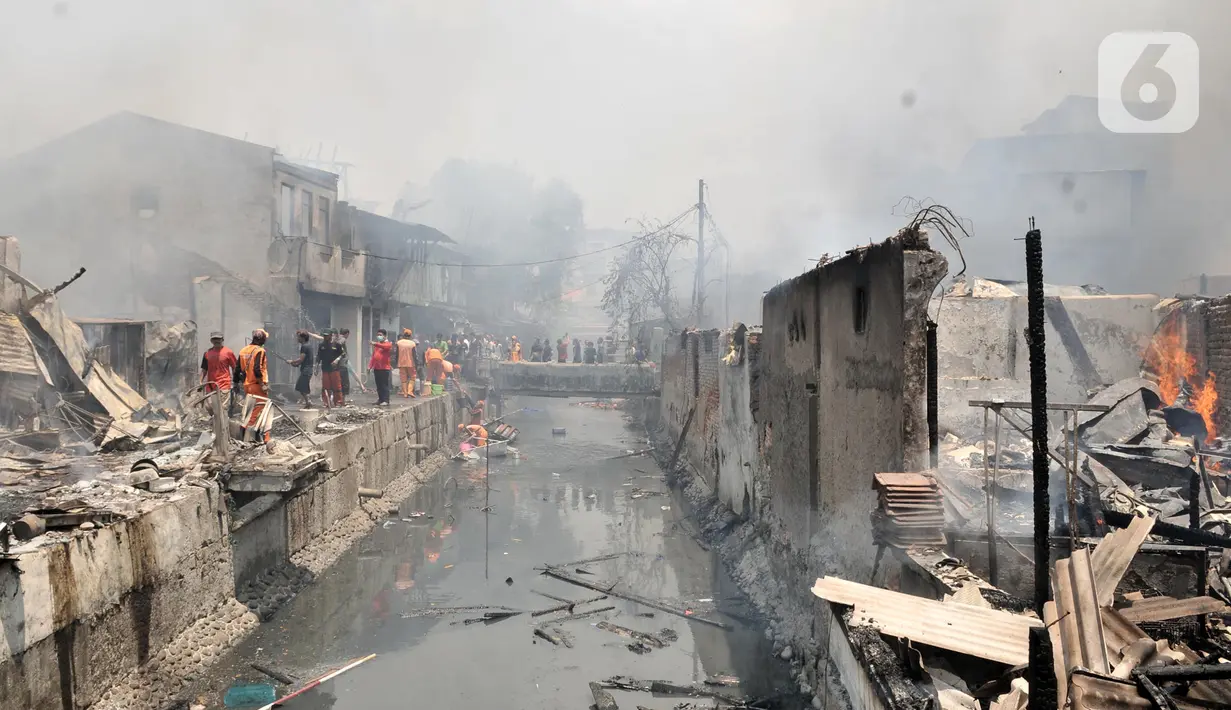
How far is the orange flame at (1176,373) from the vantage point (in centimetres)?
1024

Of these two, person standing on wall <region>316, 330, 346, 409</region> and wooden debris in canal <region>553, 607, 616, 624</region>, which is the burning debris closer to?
wooden debris in canal <region>553, 607, 616, 624</region>

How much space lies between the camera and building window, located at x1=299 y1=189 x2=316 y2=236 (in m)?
25.7

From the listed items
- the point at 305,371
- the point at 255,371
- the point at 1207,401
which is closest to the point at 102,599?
the point at 255,371

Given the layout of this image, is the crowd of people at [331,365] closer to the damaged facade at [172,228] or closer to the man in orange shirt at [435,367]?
the man in orange shirt at [435,367]

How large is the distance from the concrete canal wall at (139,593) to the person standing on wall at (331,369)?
179 inches

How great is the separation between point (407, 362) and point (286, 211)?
8.96 m

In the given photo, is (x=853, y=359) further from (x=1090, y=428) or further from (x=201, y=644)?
(x=201, y=644)

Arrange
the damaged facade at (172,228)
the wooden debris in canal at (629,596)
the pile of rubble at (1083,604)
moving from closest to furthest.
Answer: the pile of rubble at (1083,604)
the wooden debris in canal at (629,596)
the damaged facade at (172,228)

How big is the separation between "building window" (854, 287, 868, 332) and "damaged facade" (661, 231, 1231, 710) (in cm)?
2

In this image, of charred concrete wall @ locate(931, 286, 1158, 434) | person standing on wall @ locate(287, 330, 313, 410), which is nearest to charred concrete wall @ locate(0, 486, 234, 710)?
person standing on wall @ locate(287, 330, 313, 410)

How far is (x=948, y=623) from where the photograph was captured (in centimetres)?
Answer: 406

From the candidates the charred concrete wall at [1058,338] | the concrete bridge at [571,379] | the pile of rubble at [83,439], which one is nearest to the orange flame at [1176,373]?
the charred concrete wall at [1058,338]

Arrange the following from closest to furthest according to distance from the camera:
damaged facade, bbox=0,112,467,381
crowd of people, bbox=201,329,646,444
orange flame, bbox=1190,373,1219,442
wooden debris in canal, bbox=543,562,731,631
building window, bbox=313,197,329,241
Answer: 1. wooden debris in canal, bbox=543,562,731,631
2. orange flame, bbox=1190,373,1219,442
3. crowd of people, bbox=201,329,646,444
4. damaged facade, bbox=0,112,467,381
5. building window, bbox=313,197,329,241

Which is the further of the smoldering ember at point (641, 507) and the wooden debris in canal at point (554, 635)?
the wooden debris in canal at point (554, 635)
